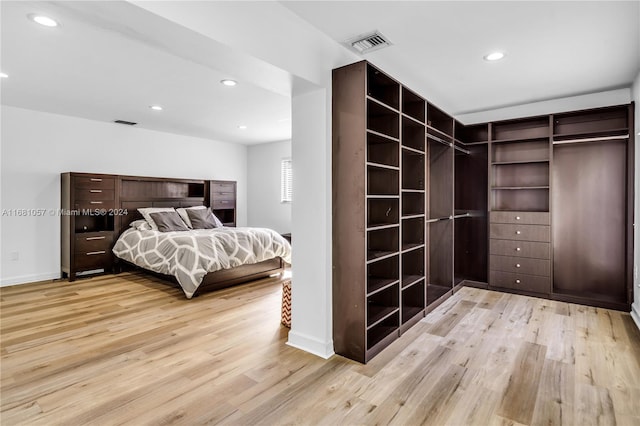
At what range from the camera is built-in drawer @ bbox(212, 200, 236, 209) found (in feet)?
22.3

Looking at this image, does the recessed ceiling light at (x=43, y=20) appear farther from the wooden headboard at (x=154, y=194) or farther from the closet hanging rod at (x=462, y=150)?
the closet hanging rod at (x=462, y=150)

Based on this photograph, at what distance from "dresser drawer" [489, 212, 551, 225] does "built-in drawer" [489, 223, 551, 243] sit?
5cm

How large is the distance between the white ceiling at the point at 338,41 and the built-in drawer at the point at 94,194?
115 centimetres

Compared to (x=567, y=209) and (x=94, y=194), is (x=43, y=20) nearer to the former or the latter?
(x=94, y=194)

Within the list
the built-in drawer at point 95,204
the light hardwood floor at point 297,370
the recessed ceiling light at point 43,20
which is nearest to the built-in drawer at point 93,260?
the built-in drawer at point 95,204

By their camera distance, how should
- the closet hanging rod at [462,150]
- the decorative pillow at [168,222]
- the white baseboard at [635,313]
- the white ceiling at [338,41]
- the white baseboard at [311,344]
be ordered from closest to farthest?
the white ceiling at [338,41]
the white baseboard at [311,344]
the white baseboard at [635,313]
the closet hanging rod at [462,150]
the decorative pillow at [168,222]

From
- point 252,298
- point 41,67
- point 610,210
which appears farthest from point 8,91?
point 610,210

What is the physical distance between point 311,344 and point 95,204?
4.36m

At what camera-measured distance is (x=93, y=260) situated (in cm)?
507

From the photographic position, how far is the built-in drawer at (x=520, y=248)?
3.94m

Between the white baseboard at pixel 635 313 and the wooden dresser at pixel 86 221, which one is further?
the wooden dresser at pixel 86 221

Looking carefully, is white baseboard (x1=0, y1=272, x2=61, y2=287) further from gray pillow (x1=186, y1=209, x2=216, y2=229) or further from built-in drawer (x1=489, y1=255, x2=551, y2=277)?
built-in drawer (x1=489, y1=255, x2=551, y2=277)

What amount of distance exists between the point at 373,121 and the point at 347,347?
1.90m

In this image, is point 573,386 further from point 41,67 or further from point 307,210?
point 41,67
